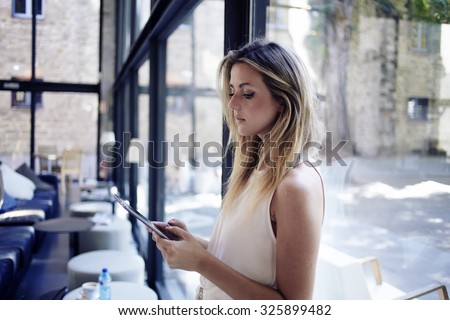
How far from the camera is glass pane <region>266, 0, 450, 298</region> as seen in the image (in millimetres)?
1114

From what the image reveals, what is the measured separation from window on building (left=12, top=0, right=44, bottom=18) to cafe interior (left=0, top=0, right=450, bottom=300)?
0.04 metres

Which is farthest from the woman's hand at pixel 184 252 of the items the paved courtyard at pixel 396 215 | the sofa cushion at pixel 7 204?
the sofa cushion at pixel 7 204

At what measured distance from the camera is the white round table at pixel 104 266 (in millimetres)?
2914

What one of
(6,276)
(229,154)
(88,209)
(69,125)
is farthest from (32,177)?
(229,154)

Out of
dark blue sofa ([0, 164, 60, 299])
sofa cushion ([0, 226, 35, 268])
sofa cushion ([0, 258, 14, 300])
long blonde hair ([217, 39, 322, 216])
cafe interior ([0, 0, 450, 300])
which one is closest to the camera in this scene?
long blonde hair ([217, 39, 322, 216])

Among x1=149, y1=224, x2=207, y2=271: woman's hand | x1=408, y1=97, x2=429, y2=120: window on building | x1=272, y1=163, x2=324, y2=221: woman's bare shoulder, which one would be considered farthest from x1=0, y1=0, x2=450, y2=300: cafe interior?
x1=149, y1=224, x2=207, y2=271: woman's hand

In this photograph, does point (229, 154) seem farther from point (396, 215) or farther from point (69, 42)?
point (69, 42)

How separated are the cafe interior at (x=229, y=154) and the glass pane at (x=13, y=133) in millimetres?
39

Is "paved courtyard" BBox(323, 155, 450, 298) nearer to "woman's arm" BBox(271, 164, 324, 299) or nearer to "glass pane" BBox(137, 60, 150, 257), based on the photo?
"woman's arm" BBox(271, 164, 324, 299)

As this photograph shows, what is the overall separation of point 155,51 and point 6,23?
6.91 metres

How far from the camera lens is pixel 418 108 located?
123 cm

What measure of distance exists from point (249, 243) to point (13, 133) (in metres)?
9.86

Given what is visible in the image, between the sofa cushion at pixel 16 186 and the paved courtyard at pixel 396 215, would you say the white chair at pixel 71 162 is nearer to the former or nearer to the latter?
the sofa cushion at pixel 16 186
